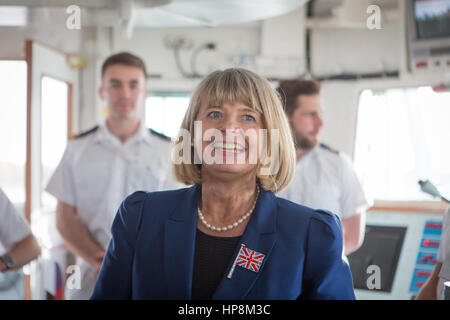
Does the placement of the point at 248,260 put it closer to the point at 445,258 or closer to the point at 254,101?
the point at 254,101

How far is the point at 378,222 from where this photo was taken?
125 inches

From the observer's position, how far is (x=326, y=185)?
1786mm

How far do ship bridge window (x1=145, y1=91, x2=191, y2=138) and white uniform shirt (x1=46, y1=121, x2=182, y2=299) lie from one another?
1334mm

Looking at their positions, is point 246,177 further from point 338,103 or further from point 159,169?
point 338,103

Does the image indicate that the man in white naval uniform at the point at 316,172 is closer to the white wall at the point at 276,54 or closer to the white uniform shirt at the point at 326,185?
the white uniform shirt at the point at 326,185

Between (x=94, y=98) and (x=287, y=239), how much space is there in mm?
2853

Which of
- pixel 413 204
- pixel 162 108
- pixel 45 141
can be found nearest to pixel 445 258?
pixel 413 204

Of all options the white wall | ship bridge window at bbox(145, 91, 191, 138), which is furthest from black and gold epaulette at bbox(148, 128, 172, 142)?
the white wall

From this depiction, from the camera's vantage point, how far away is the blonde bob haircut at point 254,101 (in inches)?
39.0

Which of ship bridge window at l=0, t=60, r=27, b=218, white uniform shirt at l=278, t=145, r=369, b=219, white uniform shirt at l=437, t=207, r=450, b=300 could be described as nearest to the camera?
white uniform shirt at l=437, t=207, r=450, b=300

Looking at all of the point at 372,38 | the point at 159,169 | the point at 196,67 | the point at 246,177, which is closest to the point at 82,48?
the point at 196,67

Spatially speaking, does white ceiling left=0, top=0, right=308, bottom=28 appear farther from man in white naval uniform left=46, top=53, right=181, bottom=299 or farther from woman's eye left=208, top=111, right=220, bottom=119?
woman's eye left=208, top=111, right=220, bottom=119

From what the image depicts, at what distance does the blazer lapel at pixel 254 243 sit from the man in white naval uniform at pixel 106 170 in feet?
2.48

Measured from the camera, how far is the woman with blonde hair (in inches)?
37.4
